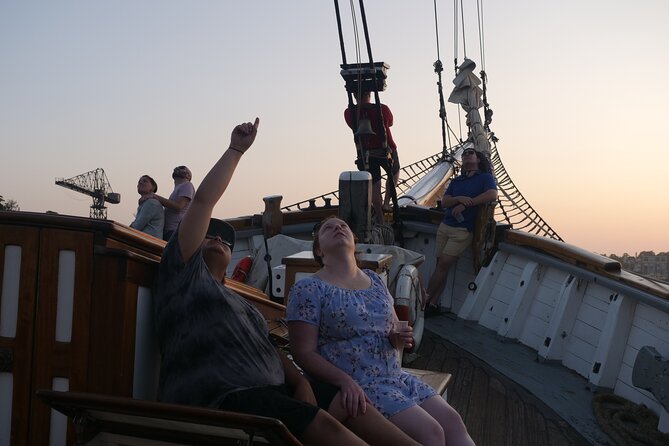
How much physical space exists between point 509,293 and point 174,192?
9.88 feet

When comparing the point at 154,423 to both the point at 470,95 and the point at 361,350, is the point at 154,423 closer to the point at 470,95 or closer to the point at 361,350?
the point at 361,350

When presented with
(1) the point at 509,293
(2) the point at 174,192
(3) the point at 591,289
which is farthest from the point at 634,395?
(2) the point at 174,192

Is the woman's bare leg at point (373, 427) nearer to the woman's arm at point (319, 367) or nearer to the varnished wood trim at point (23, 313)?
the woman's arm at point (319, 367)

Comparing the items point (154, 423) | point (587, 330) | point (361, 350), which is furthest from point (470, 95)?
point (154, 423)

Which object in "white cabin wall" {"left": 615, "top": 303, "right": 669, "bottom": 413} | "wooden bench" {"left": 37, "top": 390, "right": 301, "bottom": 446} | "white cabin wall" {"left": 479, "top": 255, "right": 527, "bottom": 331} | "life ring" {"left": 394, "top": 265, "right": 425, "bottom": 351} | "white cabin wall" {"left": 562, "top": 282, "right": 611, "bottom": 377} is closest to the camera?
"wooden bench" {"left": 37, "top": 390, "right": 301, "bottom": 446}

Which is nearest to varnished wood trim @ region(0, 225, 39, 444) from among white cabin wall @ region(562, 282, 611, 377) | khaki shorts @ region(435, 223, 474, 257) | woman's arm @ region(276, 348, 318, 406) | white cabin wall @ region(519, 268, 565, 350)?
woman's arm @ region(276, 348, 318, 406)

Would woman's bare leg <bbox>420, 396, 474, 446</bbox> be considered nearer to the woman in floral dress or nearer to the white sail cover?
the woman in floral dress

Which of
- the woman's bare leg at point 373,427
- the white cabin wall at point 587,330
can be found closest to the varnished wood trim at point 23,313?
the woman's bare leg at point 373,427

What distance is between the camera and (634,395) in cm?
415

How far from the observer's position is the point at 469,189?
20.2ft

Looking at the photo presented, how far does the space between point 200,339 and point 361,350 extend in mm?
598

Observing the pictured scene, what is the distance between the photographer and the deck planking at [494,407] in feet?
12.1

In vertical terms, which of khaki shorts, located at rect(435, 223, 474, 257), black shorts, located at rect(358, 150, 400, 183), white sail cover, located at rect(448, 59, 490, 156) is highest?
white sail cover, located at rect(448, 59, 490, 156)

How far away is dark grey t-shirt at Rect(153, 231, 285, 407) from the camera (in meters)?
2.02
